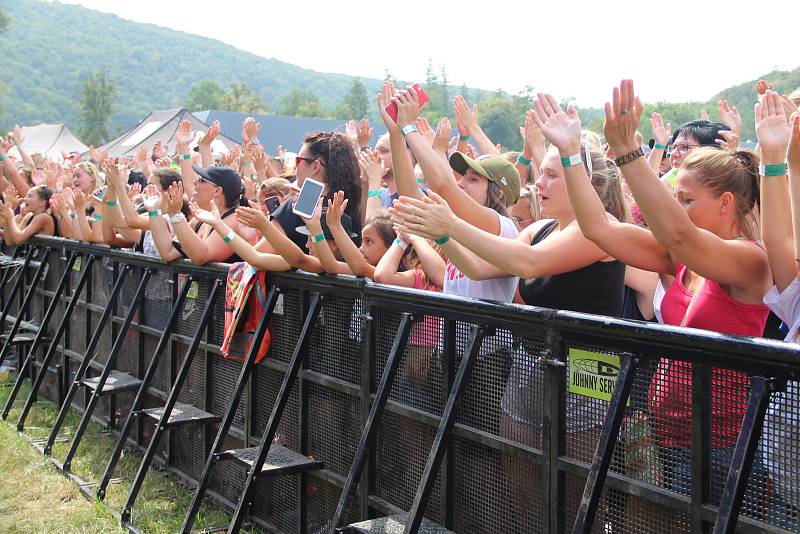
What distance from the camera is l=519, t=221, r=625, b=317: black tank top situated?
3.38 m

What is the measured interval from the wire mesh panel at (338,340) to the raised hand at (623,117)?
1.75m

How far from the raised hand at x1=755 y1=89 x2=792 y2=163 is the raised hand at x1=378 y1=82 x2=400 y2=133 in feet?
6.48

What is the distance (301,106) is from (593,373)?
129774mm

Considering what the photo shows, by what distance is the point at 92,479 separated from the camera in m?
6.23

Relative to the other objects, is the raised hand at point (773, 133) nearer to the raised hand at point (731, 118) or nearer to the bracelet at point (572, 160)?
the bracelet at point (572, 160)

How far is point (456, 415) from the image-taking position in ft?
11.0

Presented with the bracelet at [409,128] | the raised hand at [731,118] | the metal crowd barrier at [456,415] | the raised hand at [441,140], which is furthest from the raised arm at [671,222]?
→ the raised hand at [731,118]

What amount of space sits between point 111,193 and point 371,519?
4.22 metres

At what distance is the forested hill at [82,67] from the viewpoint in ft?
487

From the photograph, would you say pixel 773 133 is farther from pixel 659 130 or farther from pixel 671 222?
pixel 659 130

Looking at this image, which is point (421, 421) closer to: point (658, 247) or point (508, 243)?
point (508, 243)

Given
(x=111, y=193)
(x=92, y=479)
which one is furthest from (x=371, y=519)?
(x=111, y=193)

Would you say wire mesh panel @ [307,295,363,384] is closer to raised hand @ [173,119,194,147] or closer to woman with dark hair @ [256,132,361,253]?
woman with dark hair @ [256,132,361,253]

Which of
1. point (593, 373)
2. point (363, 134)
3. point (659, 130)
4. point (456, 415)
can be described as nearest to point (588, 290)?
point (593, 373)
